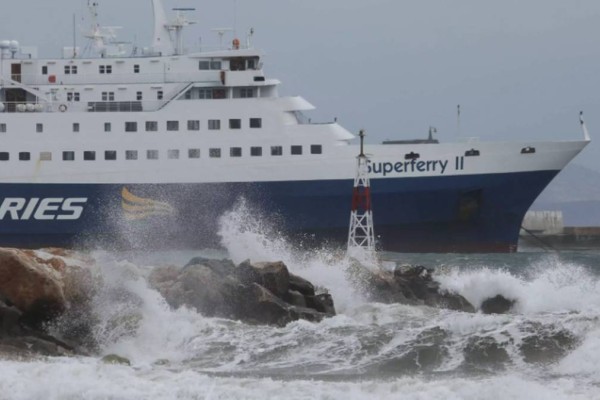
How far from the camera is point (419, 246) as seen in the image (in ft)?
157

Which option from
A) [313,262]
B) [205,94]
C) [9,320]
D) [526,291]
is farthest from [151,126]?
[9,320]

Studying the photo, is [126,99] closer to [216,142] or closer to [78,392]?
[216,142]

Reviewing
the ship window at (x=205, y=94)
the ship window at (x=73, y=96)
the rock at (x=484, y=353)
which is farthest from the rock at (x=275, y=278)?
the ship window at (x=73, y=96)

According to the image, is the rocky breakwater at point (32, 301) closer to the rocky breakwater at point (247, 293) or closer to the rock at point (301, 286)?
the rocky breakwater at point (247, 293)

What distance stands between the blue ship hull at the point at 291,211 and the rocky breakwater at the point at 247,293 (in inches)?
787

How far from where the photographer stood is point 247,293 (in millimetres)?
26031

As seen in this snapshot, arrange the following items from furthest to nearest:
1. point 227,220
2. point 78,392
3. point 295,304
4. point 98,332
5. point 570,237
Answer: point 570,237
point 227,220
point 295,304
point 98,332
point 78,392

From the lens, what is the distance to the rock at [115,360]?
2277 centimetres

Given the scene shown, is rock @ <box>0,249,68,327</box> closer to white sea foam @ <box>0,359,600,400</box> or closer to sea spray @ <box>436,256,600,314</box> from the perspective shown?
white sea foam @ <box>0,359,600,400</box>

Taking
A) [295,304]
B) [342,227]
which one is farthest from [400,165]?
[295,304]

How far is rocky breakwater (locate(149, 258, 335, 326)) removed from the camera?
84.8ft

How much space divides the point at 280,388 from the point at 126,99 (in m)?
28.3

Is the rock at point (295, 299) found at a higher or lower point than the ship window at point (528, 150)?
lower

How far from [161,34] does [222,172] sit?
20.1 feet
